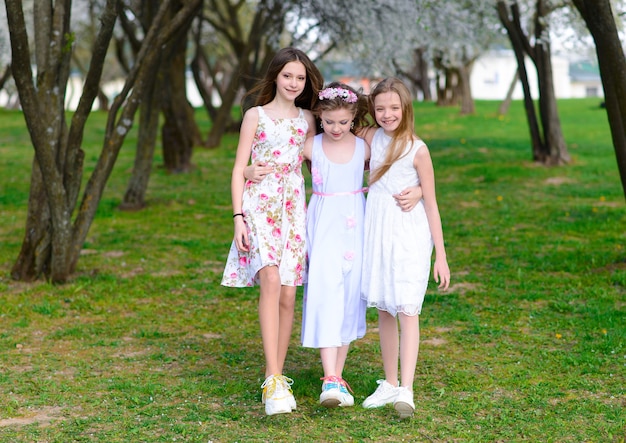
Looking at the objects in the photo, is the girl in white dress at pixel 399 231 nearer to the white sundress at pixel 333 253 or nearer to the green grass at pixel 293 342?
the white sundress at pixel 333 253

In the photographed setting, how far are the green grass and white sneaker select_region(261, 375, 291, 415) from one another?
7 centimetres

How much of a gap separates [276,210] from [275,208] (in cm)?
1

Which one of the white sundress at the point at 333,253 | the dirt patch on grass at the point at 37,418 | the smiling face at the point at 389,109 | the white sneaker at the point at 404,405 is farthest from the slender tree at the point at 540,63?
the dirt patch on grass at the point at 37,418

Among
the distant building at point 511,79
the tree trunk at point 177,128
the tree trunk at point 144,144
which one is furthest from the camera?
the distant building at point 511,79

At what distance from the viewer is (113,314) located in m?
6.69

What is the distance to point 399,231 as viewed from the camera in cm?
445

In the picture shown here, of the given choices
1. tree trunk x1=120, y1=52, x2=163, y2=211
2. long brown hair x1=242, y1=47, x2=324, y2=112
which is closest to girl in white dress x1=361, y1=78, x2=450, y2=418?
long brown hair x1=242, y1=47, x2=324, y2=112

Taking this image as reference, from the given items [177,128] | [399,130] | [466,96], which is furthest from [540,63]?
[466,96]

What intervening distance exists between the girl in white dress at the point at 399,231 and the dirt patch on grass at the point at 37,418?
1624mm

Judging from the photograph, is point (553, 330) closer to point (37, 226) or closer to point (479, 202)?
point (37, 226)

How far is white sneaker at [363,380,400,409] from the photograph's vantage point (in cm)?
450

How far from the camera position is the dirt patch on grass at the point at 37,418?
431cm

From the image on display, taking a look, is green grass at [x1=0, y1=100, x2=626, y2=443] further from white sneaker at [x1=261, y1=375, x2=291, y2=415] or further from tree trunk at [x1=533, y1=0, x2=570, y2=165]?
tree trunk at [x1=533, y1=0, x2=570, y2=165]

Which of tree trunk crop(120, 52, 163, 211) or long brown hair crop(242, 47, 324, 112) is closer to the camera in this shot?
long brown hair crop(242, 47, 324, 112)
